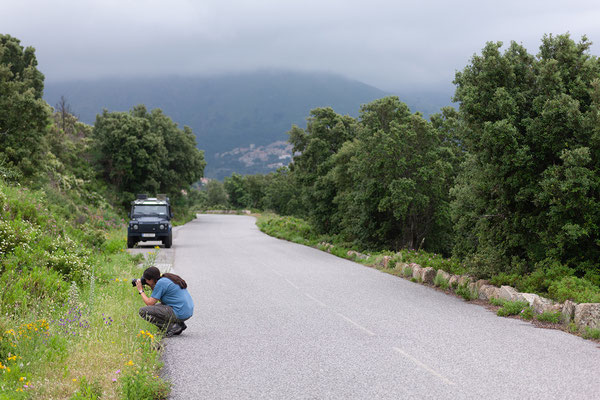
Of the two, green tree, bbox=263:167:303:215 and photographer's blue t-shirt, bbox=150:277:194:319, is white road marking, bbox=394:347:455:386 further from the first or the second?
green tree, bbox=263:167:303:215

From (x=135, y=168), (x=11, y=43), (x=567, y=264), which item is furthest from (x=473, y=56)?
(x=135, y=168)

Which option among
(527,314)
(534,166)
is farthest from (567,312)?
(534,166)

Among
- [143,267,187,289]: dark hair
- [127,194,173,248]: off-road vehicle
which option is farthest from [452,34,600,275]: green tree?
[127,194,173,248]: off-road vehicle

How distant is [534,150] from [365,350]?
26.2 feet

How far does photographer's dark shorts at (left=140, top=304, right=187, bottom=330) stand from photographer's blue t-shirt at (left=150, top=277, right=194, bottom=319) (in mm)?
95

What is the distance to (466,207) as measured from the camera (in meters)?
16.7

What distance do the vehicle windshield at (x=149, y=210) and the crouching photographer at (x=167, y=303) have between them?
21119 millimetres

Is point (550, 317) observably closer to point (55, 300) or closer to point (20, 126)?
point (55, 300)

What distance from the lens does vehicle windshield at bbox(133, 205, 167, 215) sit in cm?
2959

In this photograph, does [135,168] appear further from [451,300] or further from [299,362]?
[299,362]

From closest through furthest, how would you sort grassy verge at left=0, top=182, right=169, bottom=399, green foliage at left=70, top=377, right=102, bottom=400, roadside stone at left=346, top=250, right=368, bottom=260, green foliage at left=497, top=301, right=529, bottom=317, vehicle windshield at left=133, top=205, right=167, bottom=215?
green foliage at left=70, top=377, right=102, bottom=400, grassy verge at left=0, top=182, right=169, bottom=399, green foliage at left=497, top=301, right=529, bottom=317, roadside stone at left=346, top=250, right=368, bottom=260, vehicle windshield at left=133, top=205, right=167, bottom=215

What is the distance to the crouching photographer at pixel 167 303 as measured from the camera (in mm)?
8977

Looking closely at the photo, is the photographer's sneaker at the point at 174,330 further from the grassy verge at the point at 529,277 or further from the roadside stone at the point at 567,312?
the grassy verge at the point at 529,277

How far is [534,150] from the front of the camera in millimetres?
13562
